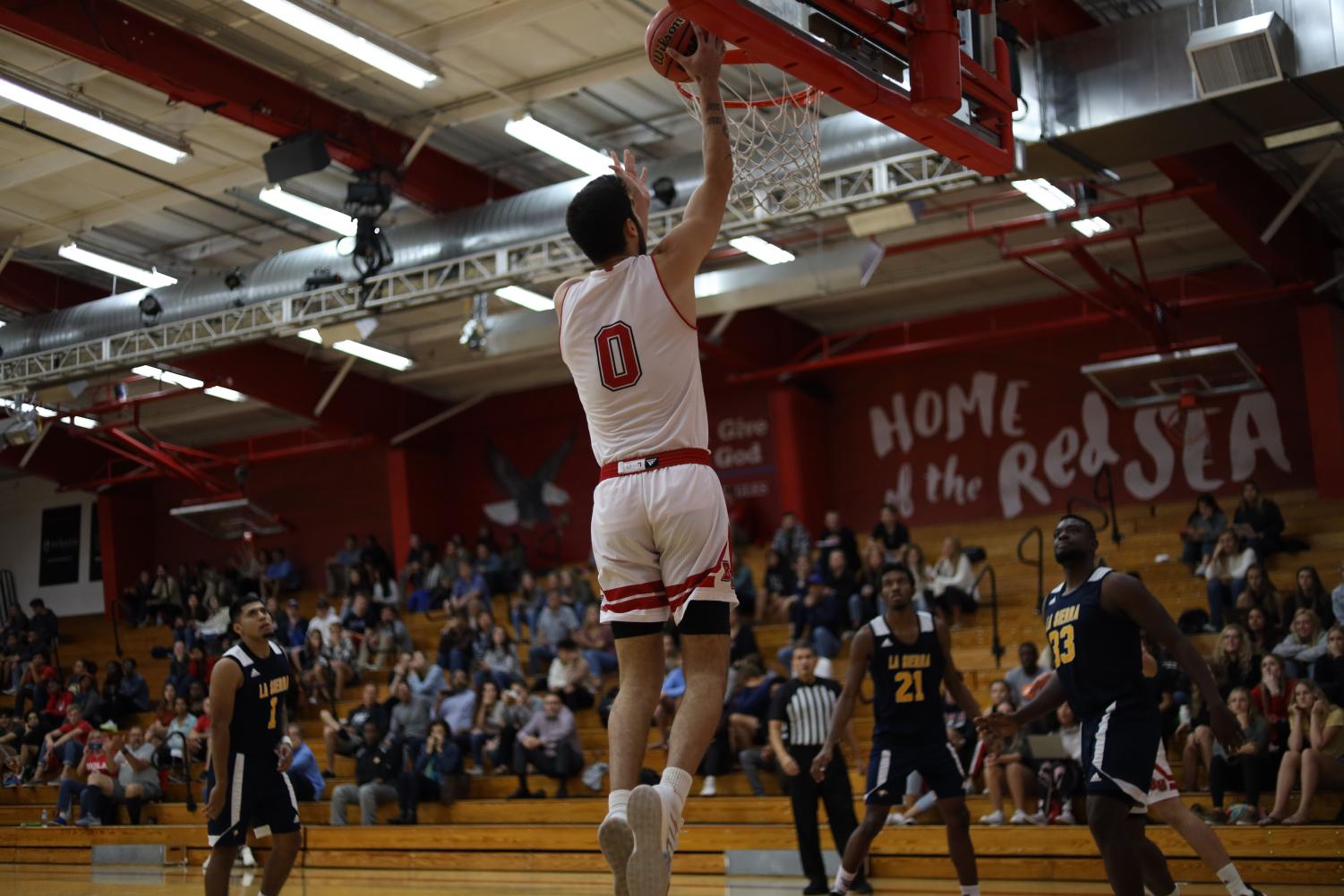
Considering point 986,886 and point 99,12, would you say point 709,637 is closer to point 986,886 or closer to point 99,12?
point 986,886

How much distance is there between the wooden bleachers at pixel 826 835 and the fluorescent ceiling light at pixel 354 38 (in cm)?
748

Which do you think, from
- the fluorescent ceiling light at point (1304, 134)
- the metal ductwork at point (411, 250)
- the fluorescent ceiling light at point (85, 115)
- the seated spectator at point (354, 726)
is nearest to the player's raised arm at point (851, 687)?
the metal ductwork at point (411, 250)

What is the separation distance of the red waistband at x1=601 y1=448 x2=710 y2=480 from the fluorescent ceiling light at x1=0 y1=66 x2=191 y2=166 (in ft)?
37.0

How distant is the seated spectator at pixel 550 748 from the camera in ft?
48.3

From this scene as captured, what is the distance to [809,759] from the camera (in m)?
10.4

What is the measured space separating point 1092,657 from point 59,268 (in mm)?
17665

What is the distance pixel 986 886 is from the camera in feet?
35.7

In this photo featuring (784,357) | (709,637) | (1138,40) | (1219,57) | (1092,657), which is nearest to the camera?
(709,637)

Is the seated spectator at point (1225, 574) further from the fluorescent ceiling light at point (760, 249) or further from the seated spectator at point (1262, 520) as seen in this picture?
the fluorescent ceiling light at point (760, 249)

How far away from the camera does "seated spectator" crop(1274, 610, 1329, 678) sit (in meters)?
Result: 11.8

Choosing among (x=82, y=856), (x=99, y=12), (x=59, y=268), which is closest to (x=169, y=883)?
(x=82, y=856)

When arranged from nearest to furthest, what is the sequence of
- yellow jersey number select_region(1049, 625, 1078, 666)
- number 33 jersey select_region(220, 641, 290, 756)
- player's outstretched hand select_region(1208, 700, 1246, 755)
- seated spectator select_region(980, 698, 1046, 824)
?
1. player's outstretched hand select_region(1208, 700, 1246, 755)
2. yellow jersey number select_region(1049, 625, 1078, 666)
3. number 33 jersey select_region(220, 641, 290, 756)
4. seated spectator select_region(980, 698, 1046, 824)

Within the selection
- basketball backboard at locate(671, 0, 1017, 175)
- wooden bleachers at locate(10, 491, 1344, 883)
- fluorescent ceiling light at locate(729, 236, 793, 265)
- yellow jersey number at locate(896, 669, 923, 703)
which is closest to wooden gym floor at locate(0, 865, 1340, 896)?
wooden bleachers at locate(10, 491, 1344, 883)

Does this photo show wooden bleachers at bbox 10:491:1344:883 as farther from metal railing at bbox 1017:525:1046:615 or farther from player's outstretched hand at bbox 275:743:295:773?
player's outstretched hand at bbox 275:743:295:773
